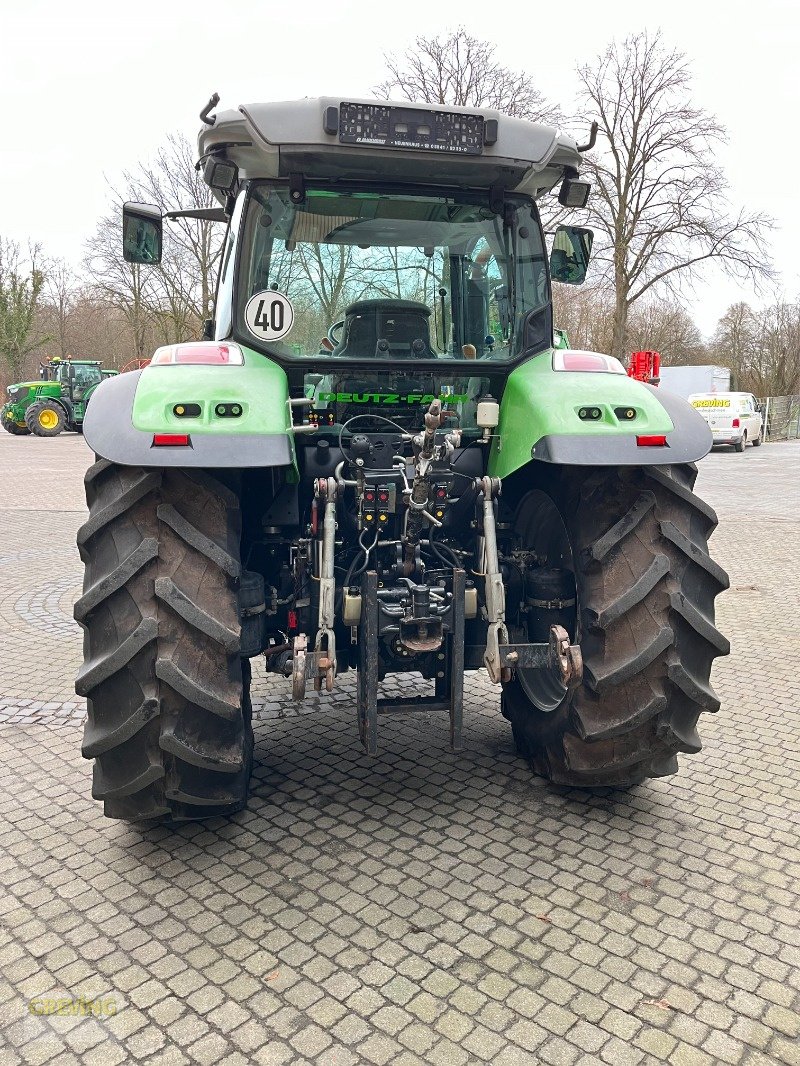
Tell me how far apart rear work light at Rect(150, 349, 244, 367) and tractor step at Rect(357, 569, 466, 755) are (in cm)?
100

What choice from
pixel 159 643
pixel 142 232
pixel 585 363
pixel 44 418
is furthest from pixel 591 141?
pixel 44 418

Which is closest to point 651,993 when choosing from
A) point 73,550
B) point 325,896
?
point 325,896

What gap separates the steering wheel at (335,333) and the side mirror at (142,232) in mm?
1216

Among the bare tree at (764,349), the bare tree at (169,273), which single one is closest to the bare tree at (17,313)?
the bare tree at (169,273)

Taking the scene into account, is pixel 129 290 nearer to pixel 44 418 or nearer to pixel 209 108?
pixel 44 418

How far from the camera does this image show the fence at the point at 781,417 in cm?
3566

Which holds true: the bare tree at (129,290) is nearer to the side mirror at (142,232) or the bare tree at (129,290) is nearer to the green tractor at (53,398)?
the green tractor at (53,398)

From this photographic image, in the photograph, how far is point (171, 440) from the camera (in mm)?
2809

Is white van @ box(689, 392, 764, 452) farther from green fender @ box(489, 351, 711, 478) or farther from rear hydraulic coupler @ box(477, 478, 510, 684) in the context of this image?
rear hydraulic coupler @ box(477, 478, 510, 684)

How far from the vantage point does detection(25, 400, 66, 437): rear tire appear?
2839 centimetres

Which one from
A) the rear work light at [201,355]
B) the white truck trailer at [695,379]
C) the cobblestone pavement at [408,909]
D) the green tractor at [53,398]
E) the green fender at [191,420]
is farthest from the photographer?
the white truck trailer at [695,379]

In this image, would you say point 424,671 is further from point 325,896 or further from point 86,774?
point 86,774

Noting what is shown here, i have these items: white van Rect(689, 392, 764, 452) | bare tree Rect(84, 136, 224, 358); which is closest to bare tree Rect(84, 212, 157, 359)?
bare tree Rect(84, 136, 224, 358)

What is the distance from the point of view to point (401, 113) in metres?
3.13
